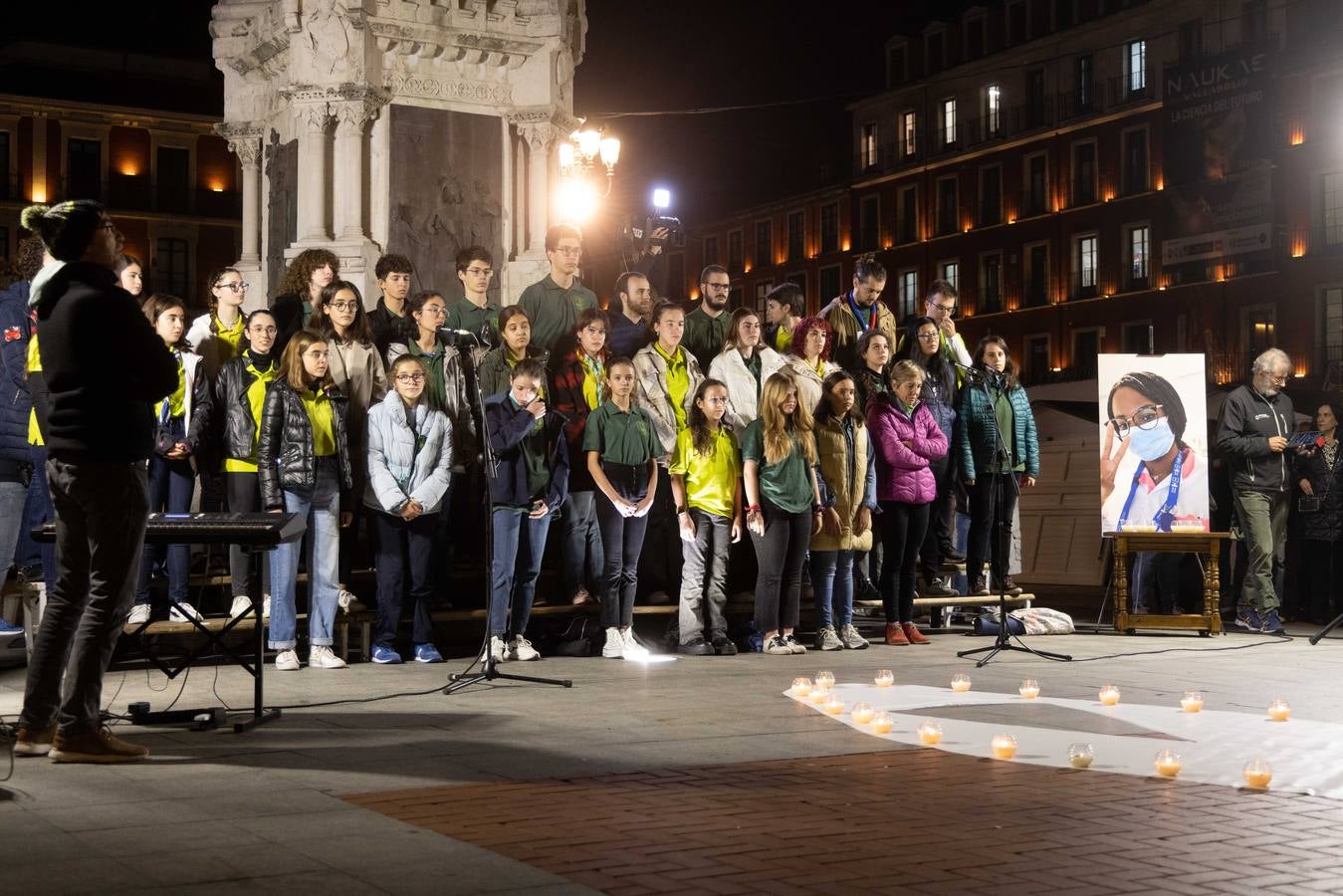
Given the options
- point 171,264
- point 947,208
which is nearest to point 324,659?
point 171,264

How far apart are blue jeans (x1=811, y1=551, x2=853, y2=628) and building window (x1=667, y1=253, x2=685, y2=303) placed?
195ft

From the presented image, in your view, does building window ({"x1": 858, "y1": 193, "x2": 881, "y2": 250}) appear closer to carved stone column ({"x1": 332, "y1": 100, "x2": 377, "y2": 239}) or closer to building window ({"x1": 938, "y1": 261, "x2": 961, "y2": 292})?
building window ({"x1": 938, "y1": 261, "x2": 961, "y2": 292})

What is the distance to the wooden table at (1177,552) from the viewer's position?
43.8 feet

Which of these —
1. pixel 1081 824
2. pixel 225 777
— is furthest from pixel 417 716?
pixel 1081 824

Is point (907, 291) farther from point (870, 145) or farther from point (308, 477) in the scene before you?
point (308, 477)

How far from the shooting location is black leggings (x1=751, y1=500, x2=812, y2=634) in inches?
449

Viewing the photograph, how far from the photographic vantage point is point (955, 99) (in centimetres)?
5638

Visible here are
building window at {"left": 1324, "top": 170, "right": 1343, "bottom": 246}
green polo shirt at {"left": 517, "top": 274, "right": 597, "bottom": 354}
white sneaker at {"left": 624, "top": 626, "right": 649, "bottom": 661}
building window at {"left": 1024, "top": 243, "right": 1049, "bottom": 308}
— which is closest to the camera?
white sneaker at {"left": 624, "top": 626, "right": 649, "bottom": 661}

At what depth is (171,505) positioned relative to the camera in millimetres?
10406

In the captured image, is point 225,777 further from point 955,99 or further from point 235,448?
point 955,99

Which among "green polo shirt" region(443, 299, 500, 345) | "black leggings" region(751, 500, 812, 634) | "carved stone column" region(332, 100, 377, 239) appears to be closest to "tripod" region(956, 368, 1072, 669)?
"black leggings" region(751, 500, 812, 634)

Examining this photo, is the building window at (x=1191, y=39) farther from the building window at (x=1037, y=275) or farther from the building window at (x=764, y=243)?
the building window at (x=764, y=243)

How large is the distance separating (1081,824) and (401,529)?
19.8 ft

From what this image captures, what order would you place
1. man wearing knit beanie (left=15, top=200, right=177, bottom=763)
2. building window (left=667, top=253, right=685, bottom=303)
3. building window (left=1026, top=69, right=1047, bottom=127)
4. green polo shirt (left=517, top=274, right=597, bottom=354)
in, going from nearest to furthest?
man wearing knit beanie (left=15, top=200, right=177, bottom=763)
green polo shirt (left=517, top=274, right=597, bottom=354)
building window (left=1026, top=69, right=1047, bottom=127)
building window (left=667, top=253, right=685, bottom=303)
